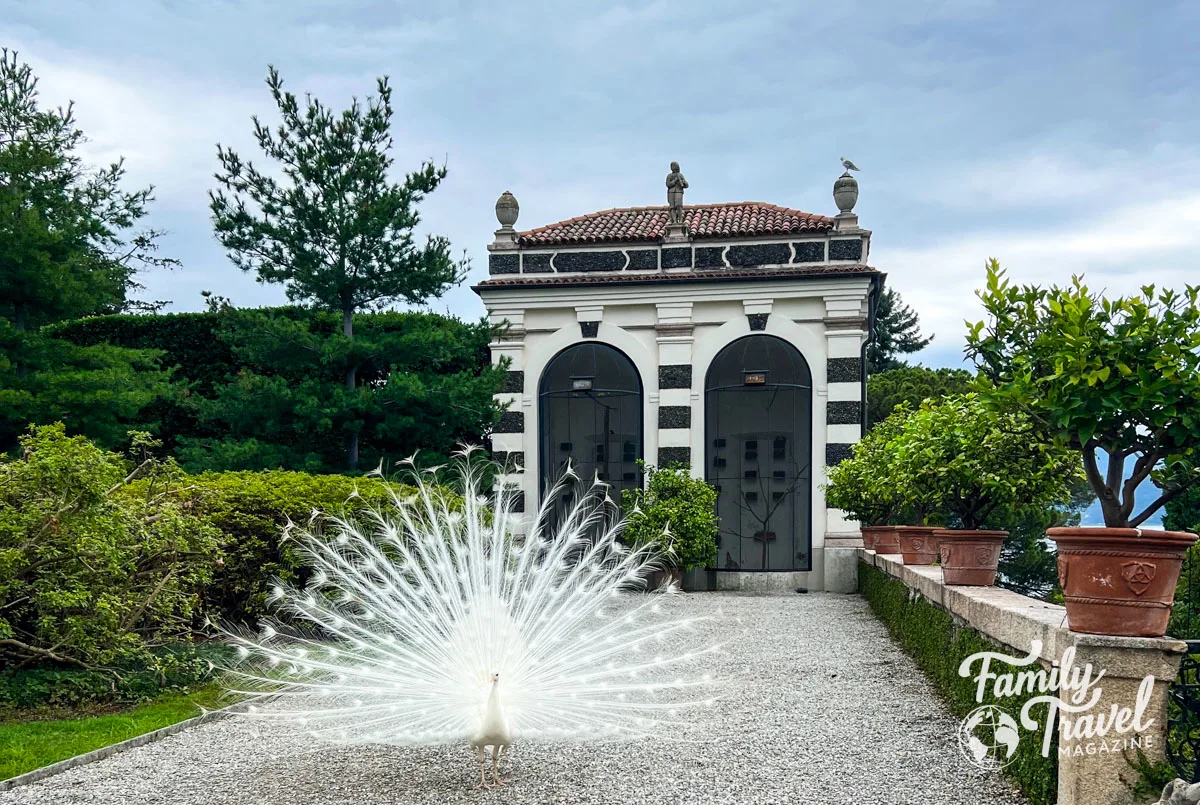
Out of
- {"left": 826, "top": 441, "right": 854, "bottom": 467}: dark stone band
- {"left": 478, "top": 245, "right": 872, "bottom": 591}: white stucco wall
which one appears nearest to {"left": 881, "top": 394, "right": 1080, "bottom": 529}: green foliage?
{"left": 478, "top": 245, "right": 872, "bottom": 591}: white stucco wall

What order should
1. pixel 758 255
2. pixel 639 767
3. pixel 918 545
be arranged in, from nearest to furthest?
1. pixel 639 767
2. pixel 918 545
3. pixel 758 255

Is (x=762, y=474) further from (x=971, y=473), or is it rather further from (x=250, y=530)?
(x=250, y=530)

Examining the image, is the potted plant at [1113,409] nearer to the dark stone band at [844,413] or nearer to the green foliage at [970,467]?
the green foliage at [970,467]

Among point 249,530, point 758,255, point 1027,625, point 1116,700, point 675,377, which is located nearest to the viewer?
point 1116,700

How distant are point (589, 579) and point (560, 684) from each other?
0.76m

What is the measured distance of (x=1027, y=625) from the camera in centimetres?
485

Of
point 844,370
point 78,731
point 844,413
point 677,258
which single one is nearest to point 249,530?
point 78,731

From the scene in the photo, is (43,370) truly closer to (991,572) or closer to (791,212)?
(791,212)

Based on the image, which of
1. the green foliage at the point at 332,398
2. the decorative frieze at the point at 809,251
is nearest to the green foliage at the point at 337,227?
the green foliage at the point at 332,398

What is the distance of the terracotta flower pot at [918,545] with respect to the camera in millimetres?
10547

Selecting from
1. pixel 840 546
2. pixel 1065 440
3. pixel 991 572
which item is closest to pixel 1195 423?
pixel 1065 440

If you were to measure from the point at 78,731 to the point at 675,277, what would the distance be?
12.9 m

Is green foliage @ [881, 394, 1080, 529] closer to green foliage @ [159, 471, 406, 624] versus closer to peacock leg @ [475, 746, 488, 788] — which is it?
peacock leg @ [475, 746, 488, 788]

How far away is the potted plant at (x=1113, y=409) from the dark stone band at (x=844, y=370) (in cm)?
1217
